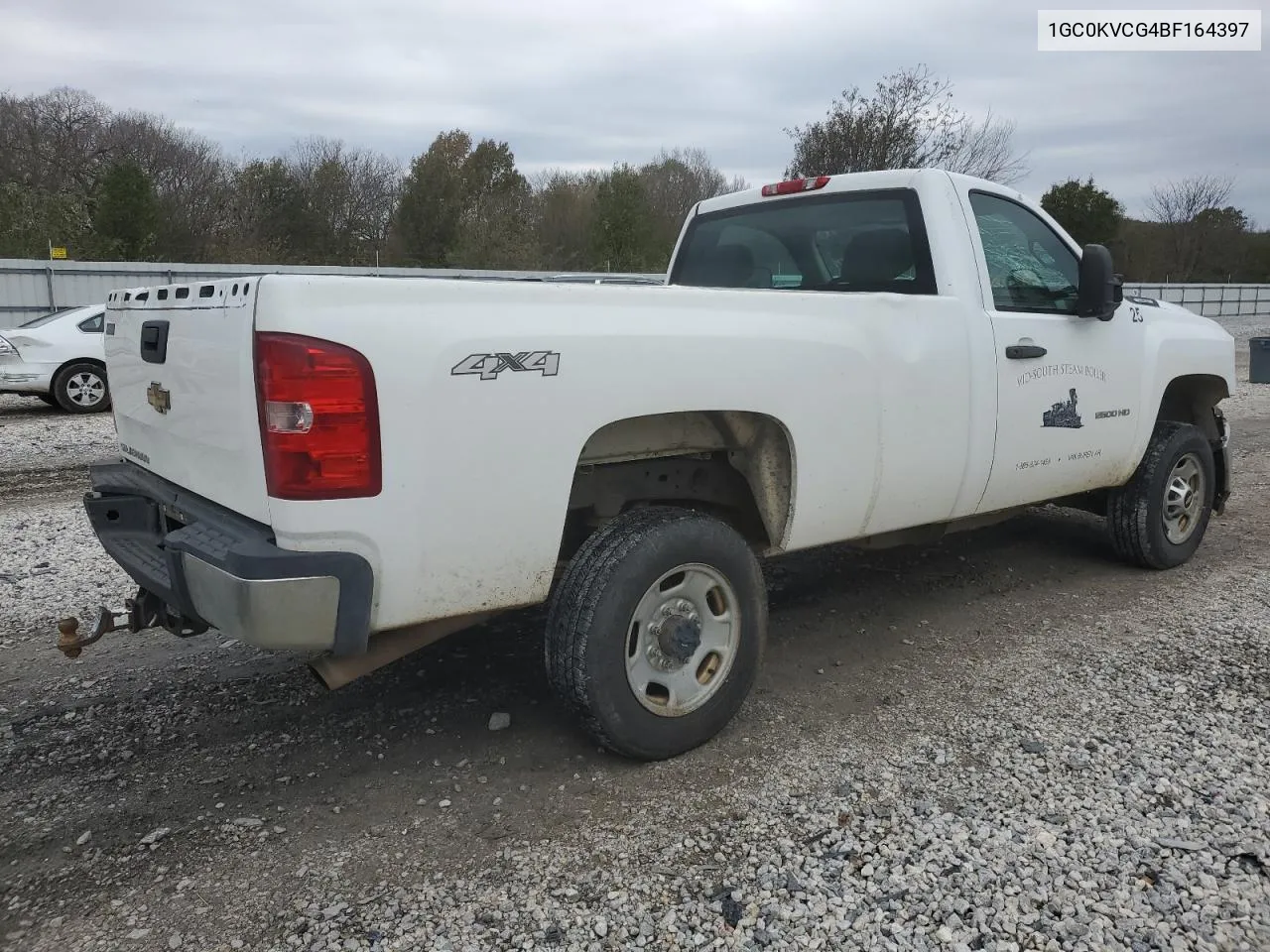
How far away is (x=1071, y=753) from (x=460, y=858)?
6.82 feet

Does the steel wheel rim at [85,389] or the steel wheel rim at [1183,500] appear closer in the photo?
the steel wheel rim at [1183,500]

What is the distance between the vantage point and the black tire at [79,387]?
1253cm

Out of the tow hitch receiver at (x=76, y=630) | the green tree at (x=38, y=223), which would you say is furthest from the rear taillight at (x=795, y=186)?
the green tree at (x=38, y=223)

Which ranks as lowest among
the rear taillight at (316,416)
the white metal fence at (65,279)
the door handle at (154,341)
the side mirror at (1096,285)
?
the rear taillight at (316,416)

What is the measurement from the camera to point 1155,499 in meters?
5.20

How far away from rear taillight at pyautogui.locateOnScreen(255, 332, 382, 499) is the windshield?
2560mm

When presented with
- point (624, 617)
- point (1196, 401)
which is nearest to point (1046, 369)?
point (1196, 401)

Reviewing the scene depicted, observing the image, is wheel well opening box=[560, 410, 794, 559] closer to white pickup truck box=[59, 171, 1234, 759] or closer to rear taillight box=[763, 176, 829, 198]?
white pickup truck box=[59, 171, 1234, 759]

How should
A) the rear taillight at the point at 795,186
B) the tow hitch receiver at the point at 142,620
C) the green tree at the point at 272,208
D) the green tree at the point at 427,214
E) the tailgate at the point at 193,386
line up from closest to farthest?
the tailgate at the point at 193,386 → the tow hitch receiver at the point at 142,620 → the rear taillight at the point at 795,186 → the green tree at the point at 272,208 → the green tree at the point at 427,214

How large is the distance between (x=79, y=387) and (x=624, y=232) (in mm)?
24506

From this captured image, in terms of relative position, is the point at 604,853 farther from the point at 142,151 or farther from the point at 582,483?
the point at 142,151

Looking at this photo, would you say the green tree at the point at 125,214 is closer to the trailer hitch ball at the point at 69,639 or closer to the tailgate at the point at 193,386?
the tailgate at the point at 193,386

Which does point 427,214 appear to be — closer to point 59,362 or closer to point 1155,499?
point 59,362

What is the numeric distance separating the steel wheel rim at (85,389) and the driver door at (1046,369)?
12.1 metres
